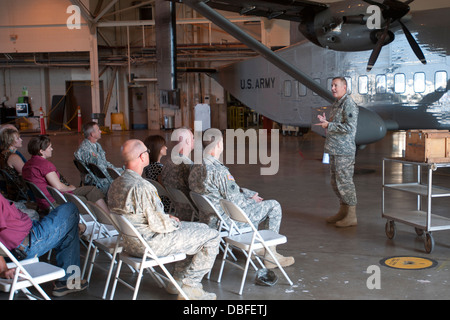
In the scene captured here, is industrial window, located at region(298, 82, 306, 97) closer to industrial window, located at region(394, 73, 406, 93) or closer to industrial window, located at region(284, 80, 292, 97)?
industrial window, located at region(284, 80, 292, 97)

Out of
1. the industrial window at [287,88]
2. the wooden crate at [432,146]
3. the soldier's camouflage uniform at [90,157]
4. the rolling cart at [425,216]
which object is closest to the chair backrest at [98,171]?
the soldier's camouflage uniform at [90,157]

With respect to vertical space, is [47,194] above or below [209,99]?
below

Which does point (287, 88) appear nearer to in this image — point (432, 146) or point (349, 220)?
point (349, 220)

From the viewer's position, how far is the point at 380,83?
9.68m

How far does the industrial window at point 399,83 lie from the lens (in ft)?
30.6

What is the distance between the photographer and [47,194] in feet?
15.4

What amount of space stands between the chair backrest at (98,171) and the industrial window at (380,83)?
6397 millimetres

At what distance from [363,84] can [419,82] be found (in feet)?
3.95

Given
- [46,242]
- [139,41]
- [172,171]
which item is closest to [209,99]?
[139,41]

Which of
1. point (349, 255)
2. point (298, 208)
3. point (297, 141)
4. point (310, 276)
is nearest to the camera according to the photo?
point (310, 276)

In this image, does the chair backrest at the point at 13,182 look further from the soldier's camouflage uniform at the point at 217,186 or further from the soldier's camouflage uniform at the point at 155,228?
the soldier's camouflage uniform at the point at 155,228

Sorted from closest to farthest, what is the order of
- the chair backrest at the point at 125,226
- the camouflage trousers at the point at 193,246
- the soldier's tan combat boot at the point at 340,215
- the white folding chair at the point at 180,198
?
the chair backrest at the point at 125,226, the camouflage trousers at the point at 193,246, the white folding chair at the point at 180,198, the soldier's tan combat boot at the point at 340,215
